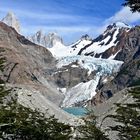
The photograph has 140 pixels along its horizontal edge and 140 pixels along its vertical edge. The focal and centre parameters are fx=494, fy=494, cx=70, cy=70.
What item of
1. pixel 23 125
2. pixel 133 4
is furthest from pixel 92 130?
pixel 133 4

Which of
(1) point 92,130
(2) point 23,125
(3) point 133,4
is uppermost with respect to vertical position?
Result: (3) point 133,4

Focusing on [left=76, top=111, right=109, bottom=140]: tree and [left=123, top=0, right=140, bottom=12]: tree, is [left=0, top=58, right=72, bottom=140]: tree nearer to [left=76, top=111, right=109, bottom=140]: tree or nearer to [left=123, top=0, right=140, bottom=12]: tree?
[left=76, top=111, right=109, bottom=140]: tree

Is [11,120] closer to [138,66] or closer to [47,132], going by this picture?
[47,132]

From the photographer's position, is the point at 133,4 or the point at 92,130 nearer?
the point at 133,4

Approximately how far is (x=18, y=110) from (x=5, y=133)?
4.94ft

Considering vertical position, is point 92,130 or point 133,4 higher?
point 133,4

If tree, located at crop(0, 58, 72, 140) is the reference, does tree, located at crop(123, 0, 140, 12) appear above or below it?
above

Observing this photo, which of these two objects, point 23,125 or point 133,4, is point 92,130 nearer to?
point 23,125

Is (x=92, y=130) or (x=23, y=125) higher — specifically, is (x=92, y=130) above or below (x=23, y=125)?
below

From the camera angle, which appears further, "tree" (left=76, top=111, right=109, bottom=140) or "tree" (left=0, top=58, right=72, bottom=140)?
"tree" (left=76, top=111, right=109, bottom=140)

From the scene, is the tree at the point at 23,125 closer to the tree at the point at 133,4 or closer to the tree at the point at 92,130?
the tree at the point at 92,130

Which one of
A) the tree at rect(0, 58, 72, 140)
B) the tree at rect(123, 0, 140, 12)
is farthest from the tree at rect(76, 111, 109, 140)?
the tree at rect(123, 0, 140, 12)

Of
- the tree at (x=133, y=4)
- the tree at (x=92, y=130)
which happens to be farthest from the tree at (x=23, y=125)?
the tree at (x=133, y=4)

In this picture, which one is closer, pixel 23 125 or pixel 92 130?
pixel 23 125
